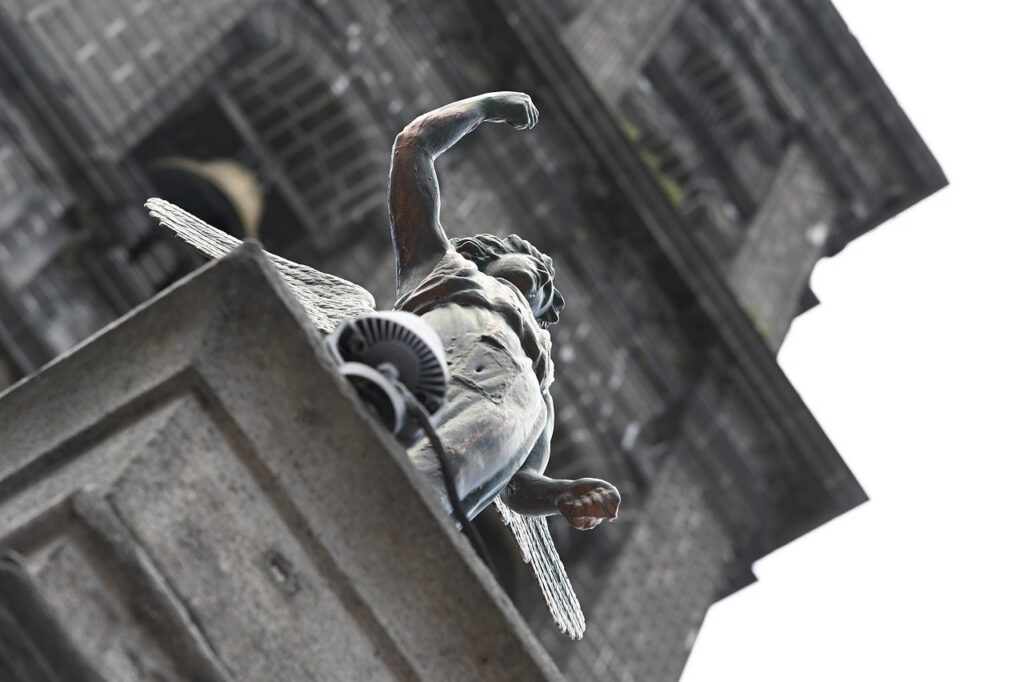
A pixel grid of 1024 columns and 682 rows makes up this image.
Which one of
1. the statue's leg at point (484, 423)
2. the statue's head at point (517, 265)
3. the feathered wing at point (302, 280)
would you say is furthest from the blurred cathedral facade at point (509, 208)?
the statue's leg at point (484, 423)

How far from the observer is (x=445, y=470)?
173 inches

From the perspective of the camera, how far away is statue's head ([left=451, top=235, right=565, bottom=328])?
219 inches

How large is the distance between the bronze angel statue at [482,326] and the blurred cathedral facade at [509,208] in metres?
8.94

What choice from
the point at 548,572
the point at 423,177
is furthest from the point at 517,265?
the point at 548,572

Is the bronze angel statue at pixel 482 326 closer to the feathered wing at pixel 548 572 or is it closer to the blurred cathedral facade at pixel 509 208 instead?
the feathered wing at pixel 548 572

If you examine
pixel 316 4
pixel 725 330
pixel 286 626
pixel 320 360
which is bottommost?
pixel 725 330

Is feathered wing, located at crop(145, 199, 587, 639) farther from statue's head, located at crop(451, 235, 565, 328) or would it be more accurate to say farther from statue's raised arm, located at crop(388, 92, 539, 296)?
statue's head, located at crop(451, 235, 565, 328)

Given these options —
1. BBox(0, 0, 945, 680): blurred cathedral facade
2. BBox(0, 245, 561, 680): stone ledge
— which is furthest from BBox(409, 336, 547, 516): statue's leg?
BBox(0, 0, 945, 680): blurred cathedral facade

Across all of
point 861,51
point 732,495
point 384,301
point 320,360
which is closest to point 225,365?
point 320,360

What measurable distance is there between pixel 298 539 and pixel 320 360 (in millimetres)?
360

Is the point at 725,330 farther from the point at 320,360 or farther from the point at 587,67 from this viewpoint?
the point at 320,360

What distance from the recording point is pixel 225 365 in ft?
13.6

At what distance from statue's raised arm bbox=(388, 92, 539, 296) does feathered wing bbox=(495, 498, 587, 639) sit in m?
0.68

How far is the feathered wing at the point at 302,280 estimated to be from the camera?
16.9 ft
